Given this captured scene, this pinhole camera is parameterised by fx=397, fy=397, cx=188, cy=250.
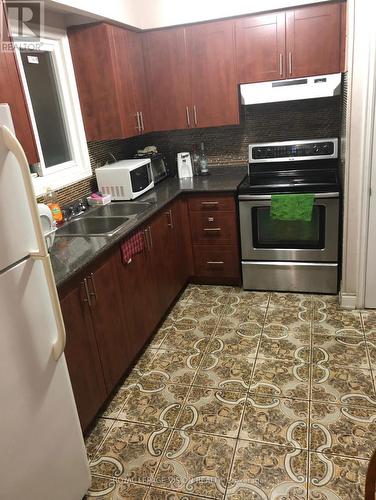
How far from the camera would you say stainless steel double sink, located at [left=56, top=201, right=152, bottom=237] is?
263cm

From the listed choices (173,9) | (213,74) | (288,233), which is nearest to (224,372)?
(288,233)

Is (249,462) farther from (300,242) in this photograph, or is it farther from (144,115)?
(144,115)

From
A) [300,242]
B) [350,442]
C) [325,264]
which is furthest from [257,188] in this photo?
[350,442]

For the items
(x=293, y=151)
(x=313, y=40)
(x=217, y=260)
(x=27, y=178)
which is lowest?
(x=217, y=260)

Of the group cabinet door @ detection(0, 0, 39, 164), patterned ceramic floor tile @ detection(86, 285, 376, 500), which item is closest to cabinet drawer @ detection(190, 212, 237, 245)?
patterned ceramic floor tile @ detection(86, 285, 376, 500)

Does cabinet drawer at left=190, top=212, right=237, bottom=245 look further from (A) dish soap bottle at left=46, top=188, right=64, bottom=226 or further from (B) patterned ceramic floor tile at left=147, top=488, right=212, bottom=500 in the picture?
(B) patterned ceramic floor tile at left=147, top=488, right=212, bottom=500

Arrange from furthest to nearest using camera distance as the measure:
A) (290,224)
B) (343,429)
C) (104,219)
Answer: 1. (290,224)
2. (104,219)
3. (343,429)

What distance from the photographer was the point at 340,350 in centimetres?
250

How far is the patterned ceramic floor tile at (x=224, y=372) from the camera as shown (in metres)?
2.31

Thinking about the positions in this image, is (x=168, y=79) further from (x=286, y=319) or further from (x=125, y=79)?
(x=286, y=319)

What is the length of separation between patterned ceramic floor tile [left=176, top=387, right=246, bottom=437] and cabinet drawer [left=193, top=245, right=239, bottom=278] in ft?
4.29

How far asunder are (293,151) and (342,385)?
1.86 metres

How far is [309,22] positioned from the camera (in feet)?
9.55

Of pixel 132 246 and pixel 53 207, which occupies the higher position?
pixel 53 207
